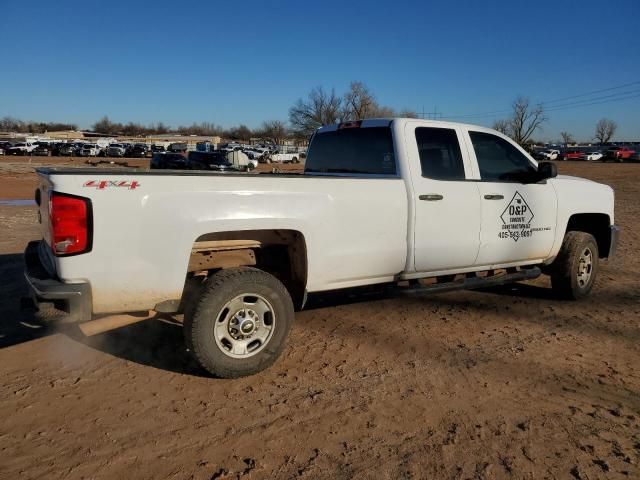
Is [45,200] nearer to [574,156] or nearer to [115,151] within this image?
[115,151]

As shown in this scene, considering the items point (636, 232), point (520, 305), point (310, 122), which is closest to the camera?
point (520, 305)

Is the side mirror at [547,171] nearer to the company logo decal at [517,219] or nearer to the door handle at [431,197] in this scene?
the company logo decal at [517,219]

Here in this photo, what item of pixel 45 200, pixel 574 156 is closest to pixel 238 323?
pixel 45 200

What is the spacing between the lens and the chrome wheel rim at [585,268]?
617 centimetres

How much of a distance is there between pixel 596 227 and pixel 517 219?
1835 millimetres

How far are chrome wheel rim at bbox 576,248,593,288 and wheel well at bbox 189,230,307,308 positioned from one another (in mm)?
3655

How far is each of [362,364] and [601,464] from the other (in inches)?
72.4

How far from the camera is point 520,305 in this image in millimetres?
6035

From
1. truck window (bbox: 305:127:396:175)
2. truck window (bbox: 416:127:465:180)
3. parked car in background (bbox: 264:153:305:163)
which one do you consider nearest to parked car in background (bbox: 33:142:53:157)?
parked car in background (bbox: 264:153:305:163)

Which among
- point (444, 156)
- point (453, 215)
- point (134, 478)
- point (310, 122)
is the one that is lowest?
point (134, 478)

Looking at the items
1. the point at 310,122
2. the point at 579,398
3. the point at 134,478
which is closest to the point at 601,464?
the point at 579,398

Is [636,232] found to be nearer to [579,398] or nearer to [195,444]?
[579,398]

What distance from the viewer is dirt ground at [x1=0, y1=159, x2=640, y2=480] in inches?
115

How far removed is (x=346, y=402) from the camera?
363 centimetres
